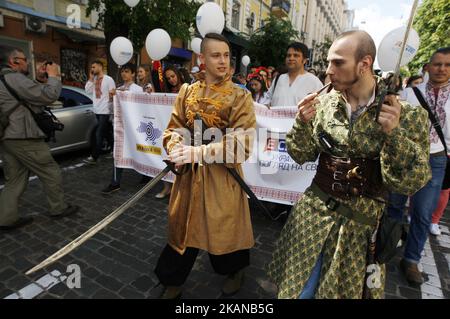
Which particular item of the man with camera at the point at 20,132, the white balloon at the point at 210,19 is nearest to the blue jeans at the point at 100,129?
the man with camera at the point at 20,132

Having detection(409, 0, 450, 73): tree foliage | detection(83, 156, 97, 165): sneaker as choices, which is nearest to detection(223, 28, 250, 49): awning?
detection(409, 0, 450, 73): tree foliage

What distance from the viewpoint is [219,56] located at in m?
2.01

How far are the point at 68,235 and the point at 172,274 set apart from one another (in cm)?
167

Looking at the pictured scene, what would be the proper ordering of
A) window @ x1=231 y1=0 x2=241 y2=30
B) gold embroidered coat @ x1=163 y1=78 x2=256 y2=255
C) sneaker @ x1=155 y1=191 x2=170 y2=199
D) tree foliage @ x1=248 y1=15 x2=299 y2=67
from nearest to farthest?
gold embroidered coat @ x1=163 y1=78 x2=256 y2=255 → sneaker @ x1=155 y1=191 x2=170 y2=199 → tree foliage @ x1=248 y1=15 x2=299 y2=67 → window @ x1=231 y1=0 x2=241 y2=30

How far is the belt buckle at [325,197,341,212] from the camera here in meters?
1.47

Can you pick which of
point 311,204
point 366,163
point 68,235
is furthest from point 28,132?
point 366,163

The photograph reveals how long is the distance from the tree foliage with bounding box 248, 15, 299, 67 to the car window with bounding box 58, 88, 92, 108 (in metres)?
14.1

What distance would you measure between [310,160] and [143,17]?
820 cm

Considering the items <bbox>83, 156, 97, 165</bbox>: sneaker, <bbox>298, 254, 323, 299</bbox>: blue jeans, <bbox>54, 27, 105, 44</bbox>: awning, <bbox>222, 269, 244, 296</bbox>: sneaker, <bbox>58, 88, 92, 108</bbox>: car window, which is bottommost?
<bbox>222, 269, 244, 296</bbox>: sneaker

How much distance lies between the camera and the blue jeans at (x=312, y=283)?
4.94ft

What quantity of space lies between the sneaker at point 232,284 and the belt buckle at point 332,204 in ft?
4.10

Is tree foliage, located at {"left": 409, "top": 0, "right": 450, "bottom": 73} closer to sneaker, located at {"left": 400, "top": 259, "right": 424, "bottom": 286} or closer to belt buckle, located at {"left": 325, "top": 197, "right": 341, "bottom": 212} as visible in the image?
sneaker, located at {"left": 400, "top": 259, "right": 424, "bottom": 286}
